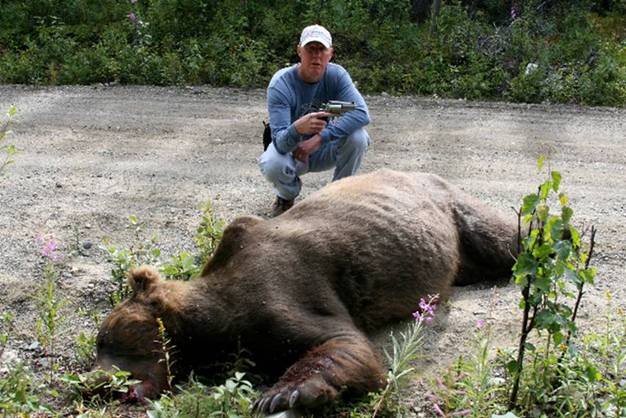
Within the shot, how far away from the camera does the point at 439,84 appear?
13508 mm

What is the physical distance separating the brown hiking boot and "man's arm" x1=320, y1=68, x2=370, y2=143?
2.42ft

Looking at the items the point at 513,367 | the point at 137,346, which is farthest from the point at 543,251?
the point at 137,346

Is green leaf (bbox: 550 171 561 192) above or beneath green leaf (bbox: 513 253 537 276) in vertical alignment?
above

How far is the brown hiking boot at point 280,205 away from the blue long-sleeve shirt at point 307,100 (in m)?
0.57

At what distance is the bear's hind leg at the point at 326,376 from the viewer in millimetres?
4695

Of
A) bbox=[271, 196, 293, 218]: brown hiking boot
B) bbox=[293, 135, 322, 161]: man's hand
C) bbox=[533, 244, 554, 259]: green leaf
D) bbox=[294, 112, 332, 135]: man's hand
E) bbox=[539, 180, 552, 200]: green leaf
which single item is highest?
bbox=[539, 180, 552, 200]: green leaf

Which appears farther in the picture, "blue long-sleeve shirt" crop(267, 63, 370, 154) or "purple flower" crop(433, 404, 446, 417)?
"blue long-sleeve shirt" crop(267, 63, 370, 154)

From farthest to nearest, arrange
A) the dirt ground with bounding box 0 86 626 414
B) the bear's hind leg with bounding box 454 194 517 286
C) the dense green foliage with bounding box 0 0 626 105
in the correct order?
the dense green foliage with bounding box 0 0 626 105 < the bear's hind leg with bounding box 454 194 517 286 < the dirt ground with bounding box 0 86 626 414

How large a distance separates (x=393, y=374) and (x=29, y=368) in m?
2.28

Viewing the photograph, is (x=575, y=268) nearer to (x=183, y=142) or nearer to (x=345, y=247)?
(x=345, y=247)

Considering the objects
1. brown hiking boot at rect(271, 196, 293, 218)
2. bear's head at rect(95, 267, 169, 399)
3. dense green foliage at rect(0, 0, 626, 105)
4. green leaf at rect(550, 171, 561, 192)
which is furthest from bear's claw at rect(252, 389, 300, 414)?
dense green foliage at rect(0, 0, 626, 105)

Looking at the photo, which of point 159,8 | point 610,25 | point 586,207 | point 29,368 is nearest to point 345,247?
point 29,368

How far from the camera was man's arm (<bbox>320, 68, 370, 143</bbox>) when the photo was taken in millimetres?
7754

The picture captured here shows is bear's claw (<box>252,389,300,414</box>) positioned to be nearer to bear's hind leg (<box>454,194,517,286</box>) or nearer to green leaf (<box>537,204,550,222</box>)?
green leaf (<box>537,204,550,222</box>)
